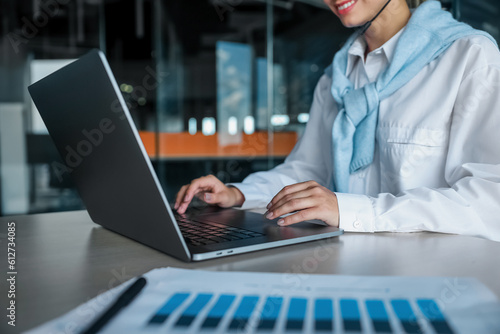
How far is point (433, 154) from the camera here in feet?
3.32

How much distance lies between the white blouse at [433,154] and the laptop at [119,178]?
6.3 inches

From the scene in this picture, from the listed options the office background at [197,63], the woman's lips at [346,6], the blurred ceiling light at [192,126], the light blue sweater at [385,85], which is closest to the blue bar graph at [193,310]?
the light blue sweater at [385,85]

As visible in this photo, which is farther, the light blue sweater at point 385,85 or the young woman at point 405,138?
the light blue sweater at point 385,85

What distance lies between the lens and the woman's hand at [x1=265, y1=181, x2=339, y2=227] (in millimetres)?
727

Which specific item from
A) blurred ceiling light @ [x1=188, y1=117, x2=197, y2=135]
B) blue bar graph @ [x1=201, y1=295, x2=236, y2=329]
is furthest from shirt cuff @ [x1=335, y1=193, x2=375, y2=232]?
blurred ceiling light @ [x1=188, y1=117, x2=197, y2=135]

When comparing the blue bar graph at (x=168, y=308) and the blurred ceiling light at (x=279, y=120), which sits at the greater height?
the blurred ceiling light at (x=279, y=120)

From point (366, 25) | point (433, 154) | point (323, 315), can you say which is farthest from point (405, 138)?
point (323, 315)

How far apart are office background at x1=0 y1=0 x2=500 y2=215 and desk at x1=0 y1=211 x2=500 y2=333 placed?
11.0 ft

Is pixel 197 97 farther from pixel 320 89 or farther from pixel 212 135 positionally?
pixel 320 89

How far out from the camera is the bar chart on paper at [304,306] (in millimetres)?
347

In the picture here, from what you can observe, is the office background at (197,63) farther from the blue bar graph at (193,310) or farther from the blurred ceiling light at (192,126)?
the blue bar graph at (193,310)

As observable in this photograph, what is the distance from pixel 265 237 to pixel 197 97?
12.8ft

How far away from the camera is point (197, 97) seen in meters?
4.41

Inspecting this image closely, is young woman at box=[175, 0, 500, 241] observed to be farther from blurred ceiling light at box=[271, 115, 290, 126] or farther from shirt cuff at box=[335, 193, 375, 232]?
blurred ceiling light at box=[271, 115, 290, 126]
